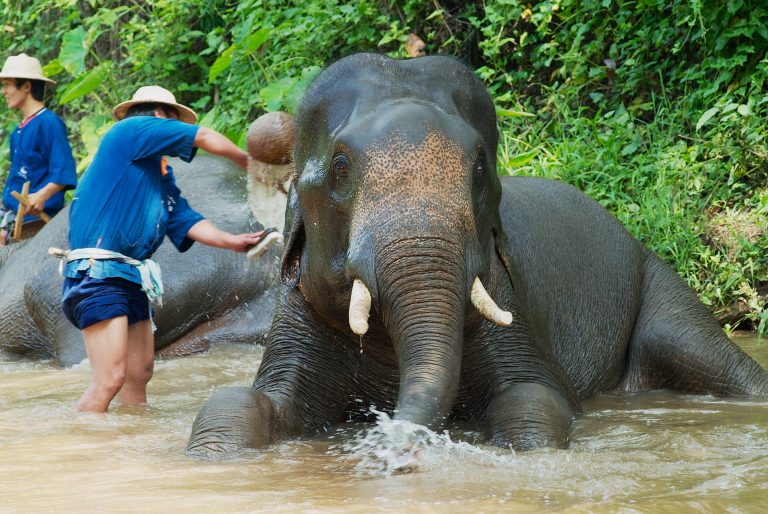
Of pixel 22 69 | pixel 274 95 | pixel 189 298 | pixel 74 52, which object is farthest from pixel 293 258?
pixel 74 52

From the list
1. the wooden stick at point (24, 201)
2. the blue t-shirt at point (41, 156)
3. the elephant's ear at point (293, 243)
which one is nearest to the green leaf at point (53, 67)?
the blue t-shirt at point (41, 156)

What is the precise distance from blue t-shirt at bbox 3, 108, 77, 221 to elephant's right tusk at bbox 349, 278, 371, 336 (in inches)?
191

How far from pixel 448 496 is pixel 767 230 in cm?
426

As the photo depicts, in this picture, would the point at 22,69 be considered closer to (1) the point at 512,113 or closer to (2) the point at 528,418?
(1) the point at 512,113

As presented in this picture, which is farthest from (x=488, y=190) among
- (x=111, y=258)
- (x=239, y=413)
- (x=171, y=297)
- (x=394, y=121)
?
(x=171, y=297)

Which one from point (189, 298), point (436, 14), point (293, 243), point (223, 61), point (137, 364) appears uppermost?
point (436, 14)

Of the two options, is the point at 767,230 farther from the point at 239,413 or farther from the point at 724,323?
the point at 239,413

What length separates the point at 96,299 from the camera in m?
4.89

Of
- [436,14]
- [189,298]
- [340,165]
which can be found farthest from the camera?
[436,14]

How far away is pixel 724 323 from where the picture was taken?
6.80 m

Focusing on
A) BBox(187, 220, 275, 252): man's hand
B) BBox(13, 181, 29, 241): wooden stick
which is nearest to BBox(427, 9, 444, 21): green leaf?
BBox(13, 181, 29, 241): wooden stick

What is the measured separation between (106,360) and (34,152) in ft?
12.2

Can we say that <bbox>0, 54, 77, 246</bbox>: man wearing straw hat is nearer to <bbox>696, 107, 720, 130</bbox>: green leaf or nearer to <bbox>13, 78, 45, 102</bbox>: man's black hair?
<bbox>13, 78, 45, 102</bbox>: man's black hair

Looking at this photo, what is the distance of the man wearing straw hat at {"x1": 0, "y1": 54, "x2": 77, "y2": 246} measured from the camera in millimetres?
8023
